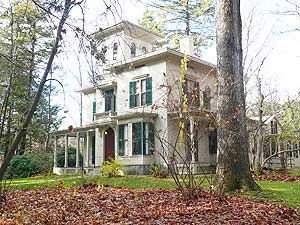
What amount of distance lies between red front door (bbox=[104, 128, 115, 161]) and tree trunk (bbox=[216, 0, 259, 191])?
43.0 ft

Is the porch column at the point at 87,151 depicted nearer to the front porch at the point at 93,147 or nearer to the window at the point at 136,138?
the front porch at the point at 93,147

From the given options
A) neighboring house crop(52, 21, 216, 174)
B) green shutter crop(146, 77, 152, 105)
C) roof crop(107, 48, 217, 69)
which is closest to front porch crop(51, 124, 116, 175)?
neighboring house crop(52, 21, 216, 174)

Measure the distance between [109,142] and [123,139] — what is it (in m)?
2.50

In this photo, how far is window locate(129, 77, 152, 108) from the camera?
61.3 ft

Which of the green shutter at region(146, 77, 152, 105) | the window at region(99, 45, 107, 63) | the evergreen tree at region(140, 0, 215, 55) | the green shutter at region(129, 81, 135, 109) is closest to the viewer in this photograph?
the window at region(99, 45, 107, 63)

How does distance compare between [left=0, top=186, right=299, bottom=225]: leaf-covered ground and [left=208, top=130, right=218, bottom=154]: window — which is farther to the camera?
[left=208, top=130, right=218, bottom=154]: window

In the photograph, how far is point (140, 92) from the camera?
1917cm

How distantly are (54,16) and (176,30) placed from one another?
23.5m

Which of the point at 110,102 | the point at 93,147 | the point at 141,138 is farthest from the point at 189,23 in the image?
the point at 141,138

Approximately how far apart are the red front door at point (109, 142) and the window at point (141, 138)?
314 cm

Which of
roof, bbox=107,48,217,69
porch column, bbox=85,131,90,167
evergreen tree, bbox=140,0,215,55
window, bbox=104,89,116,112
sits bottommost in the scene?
porch column, bbox=85,131,90,167

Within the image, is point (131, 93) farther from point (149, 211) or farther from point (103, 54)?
point (103, 54)

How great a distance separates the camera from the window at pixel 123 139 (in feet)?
61.9

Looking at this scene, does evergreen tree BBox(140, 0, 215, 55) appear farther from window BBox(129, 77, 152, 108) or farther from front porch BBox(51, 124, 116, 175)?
front porch BBox(51, 124, 116, 175)
